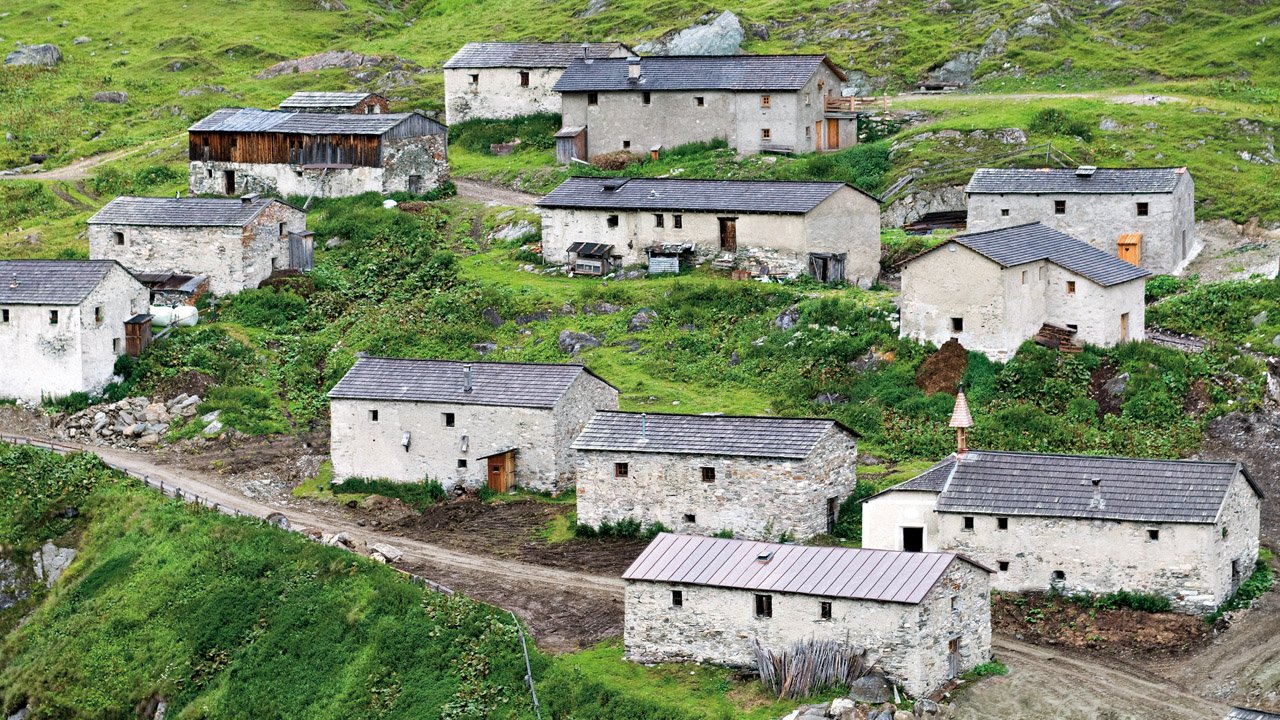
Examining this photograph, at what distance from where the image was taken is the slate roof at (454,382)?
62.6 m

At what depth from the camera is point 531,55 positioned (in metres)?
98.1

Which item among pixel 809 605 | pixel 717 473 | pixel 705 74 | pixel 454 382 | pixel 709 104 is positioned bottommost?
pixel 809 605

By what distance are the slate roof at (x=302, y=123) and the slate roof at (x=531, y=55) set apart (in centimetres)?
965

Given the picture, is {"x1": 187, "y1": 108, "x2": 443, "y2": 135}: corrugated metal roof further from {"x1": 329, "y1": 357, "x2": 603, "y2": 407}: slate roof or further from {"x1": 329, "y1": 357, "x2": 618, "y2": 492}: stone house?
{"x1": 329, "y1": 357, "x2": 618, "y2": 492}: stone house

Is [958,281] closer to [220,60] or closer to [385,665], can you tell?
[385,665]

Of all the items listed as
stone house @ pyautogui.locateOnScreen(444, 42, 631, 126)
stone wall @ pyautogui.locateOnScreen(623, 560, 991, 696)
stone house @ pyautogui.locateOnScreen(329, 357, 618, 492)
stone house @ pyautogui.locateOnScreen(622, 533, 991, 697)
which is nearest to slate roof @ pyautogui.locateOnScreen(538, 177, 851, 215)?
stone house @ pyautogui.locateOnScreen(329, 357, 618, 492)

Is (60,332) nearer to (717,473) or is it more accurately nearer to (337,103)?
(717,473)

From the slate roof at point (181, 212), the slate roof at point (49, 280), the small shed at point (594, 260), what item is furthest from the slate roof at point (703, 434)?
the slate roof at point (181, 212)

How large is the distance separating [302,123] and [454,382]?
95.6 feet

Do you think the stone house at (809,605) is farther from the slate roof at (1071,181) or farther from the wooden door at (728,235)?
the slate roof at (1071,181)

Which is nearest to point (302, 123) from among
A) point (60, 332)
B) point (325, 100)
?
point (325, 100)

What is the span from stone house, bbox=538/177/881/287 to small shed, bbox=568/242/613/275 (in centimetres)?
29

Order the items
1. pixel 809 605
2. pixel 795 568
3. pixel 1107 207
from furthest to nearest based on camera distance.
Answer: pixel 1107 207 → pixel 795 568 → pixel 809 605

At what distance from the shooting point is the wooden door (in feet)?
248
